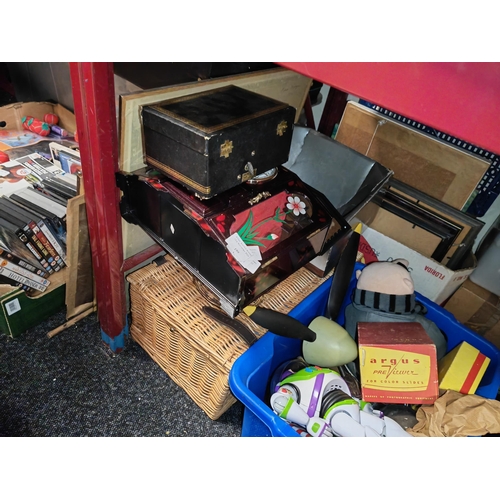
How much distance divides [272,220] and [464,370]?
647mm

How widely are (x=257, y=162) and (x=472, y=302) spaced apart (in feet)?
3.11

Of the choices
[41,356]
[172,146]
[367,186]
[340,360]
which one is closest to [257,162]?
[172,146]

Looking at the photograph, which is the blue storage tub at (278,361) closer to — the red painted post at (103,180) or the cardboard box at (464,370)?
the cardboard box at (464,370)

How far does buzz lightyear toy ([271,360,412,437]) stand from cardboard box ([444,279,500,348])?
57cm

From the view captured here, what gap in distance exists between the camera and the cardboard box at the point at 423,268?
118 cm

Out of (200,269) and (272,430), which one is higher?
(200,269)

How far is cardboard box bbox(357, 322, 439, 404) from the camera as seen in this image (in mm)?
955

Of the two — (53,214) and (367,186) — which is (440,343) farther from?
(53,214)

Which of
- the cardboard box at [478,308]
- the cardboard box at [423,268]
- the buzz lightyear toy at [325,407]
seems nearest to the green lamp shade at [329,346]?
the buzz lightyear toy at [325,407]

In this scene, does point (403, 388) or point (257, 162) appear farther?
point (403, 388)

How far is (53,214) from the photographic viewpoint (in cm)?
124

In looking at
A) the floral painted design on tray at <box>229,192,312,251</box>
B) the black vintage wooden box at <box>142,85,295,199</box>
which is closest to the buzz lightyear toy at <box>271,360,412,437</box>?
the floral painted design on tray at <box>229,192,312,251</box>

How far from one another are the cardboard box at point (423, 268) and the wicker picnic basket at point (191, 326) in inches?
9.5
